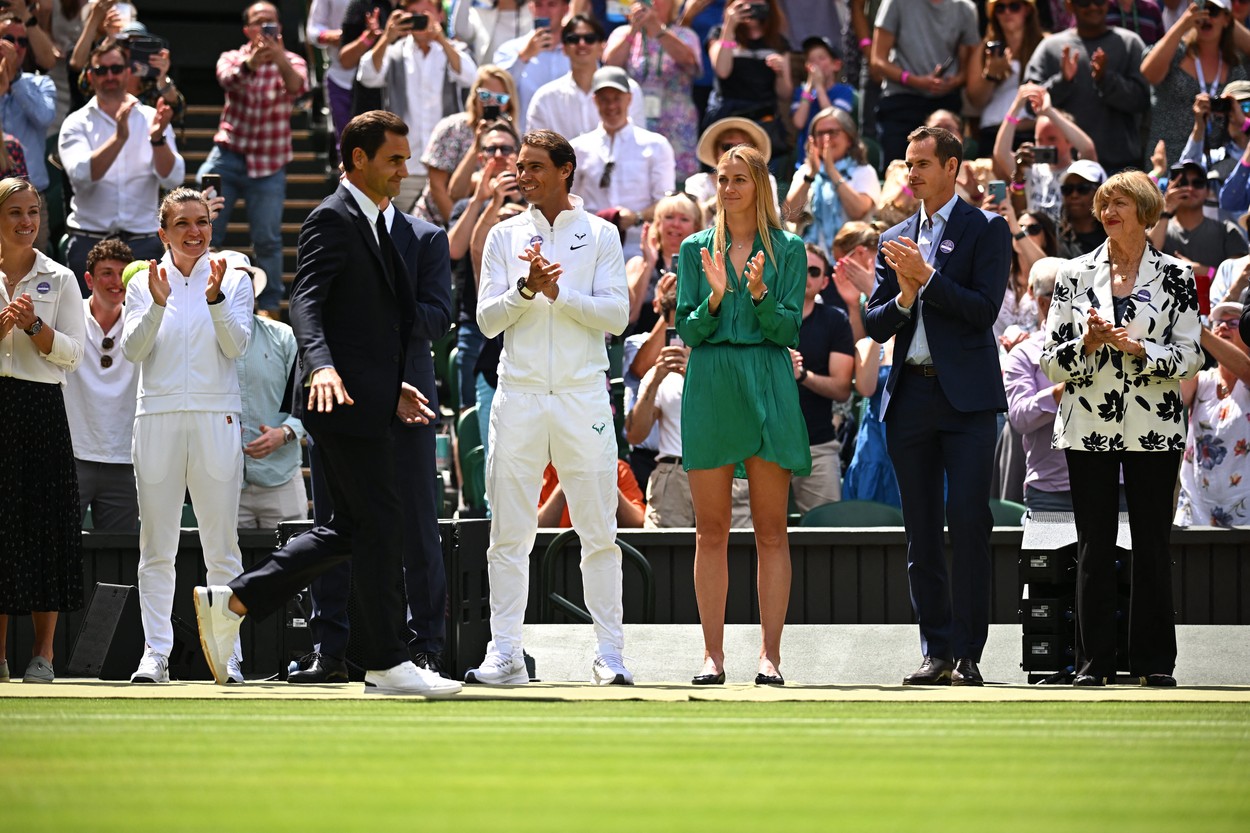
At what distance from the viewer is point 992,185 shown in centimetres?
1098

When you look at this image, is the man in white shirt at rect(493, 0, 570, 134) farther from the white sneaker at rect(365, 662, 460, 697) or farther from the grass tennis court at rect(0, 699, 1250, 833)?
the grass tennis court at rect(0, 699, 1250, 833)

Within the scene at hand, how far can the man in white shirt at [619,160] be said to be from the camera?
13.0 meters

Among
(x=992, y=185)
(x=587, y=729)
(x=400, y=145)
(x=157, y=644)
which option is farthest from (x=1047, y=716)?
(x=992, y=185)

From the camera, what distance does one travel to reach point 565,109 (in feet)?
45.1

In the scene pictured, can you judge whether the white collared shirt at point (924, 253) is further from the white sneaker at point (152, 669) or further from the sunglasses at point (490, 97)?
→ the sunglasses at point (490, 97)

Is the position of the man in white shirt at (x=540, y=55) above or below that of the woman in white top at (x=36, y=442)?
above

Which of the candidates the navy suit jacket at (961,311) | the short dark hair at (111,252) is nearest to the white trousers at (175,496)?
the short dark hair at (111,252)

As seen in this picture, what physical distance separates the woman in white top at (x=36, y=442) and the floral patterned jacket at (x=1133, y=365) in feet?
14.4

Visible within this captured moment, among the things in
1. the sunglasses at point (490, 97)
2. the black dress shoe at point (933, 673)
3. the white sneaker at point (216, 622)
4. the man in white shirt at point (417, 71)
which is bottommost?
the black dress shoe at point (933, 673)

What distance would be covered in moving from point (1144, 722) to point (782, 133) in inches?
354

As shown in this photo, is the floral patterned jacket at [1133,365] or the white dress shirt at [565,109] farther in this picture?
the white dress shirt at [565,109]

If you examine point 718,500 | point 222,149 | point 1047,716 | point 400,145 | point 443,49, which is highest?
point 443,49

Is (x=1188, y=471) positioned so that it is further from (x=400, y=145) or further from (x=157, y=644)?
(x=157, y=644)

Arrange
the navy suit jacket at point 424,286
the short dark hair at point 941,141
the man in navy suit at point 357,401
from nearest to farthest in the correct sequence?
1. the man in navy suit at point 357,401
2. the short dark hair at point 941,141
3. the navy suit jacket at point 424,286
